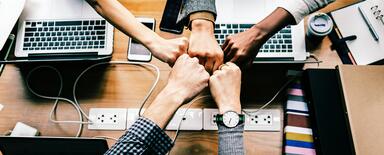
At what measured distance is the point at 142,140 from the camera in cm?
95

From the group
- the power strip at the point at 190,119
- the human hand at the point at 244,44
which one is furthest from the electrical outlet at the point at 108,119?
the human hand at the point at 244,44

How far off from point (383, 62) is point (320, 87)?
19 centimetres

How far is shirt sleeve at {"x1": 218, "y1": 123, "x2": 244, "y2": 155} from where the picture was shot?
3.23ft

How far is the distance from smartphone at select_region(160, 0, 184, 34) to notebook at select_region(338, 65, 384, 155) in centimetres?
49

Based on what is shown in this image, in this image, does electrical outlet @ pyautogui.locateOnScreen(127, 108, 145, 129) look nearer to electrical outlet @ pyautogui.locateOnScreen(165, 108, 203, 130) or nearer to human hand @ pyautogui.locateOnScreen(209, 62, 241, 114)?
electrical outlet @ pyautogui.locateOnScreen(165, 108, 203, 130)

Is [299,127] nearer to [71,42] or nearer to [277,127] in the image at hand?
[277,127]

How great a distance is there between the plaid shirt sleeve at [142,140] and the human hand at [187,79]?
0.42 ft

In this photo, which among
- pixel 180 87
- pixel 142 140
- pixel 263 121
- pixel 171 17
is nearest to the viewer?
pixel 142 140

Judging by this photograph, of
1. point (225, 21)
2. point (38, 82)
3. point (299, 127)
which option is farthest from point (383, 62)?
point (38, 82)

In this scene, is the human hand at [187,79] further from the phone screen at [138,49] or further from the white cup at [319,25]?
the white cup at [319,25]

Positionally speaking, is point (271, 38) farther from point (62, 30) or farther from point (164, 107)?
point (62, 30)

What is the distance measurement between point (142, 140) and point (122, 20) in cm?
38

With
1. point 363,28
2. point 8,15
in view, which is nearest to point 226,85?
point 363,28

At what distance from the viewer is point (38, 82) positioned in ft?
4.19
